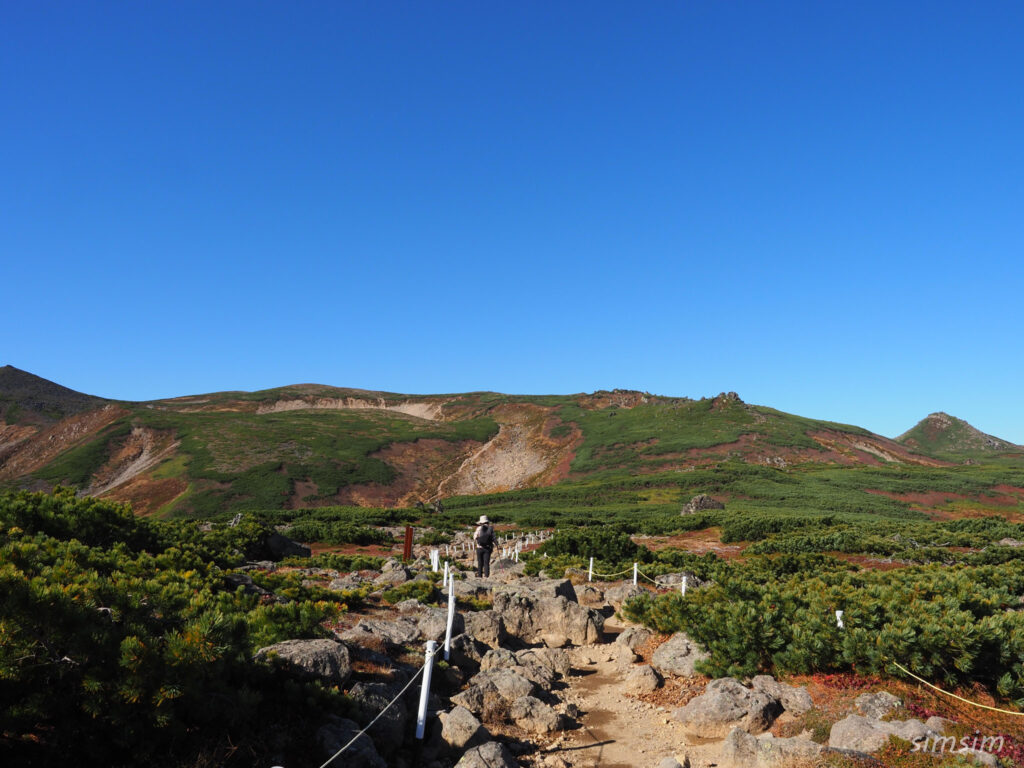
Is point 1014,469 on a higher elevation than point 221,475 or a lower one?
higher

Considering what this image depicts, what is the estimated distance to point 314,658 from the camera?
26.3 ft

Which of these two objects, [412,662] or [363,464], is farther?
[363,464]

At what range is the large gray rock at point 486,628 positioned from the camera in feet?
43.2

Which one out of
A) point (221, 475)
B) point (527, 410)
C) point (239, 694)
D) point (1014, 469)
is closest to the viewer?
point (239, 694)

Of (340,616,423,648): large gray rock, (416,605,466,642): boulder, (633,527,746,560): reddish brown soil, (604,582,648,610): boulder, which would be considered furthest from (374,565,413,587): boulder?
(633,527,746,560): reddish brown soil

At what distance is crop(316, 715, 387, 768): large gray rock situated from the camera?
6.64m

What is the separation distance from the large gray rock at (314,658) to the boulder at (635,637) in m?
7.63

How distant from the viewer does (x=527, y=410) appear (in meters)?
130

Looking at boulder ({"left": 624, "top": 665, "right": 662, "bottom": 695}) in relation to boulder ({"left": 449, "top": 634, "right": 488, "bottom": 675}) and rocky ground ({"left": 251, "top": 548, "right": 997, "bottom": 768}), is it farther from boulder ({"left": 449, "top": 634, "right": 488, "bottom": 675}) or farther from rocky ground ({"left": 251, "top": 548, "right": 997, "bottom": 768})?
boulder ({"left": 449, "top": 634, "right": 488, "bottom": 675})

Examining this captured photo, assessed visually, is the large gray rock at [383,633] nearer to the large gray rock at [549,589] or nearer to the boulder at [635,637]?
the large gray rock at [549,589]

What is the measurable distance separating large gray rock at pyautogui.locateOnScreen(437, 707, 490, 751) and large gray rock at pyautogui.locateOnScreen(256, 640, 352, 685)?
4.96 ft

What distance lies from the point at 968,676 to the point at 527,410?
395 ft

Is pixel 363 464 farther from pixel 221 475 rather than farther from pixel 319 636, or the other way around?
pixel 319 636

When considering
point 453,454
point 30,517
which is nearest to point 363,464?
point 453,454
